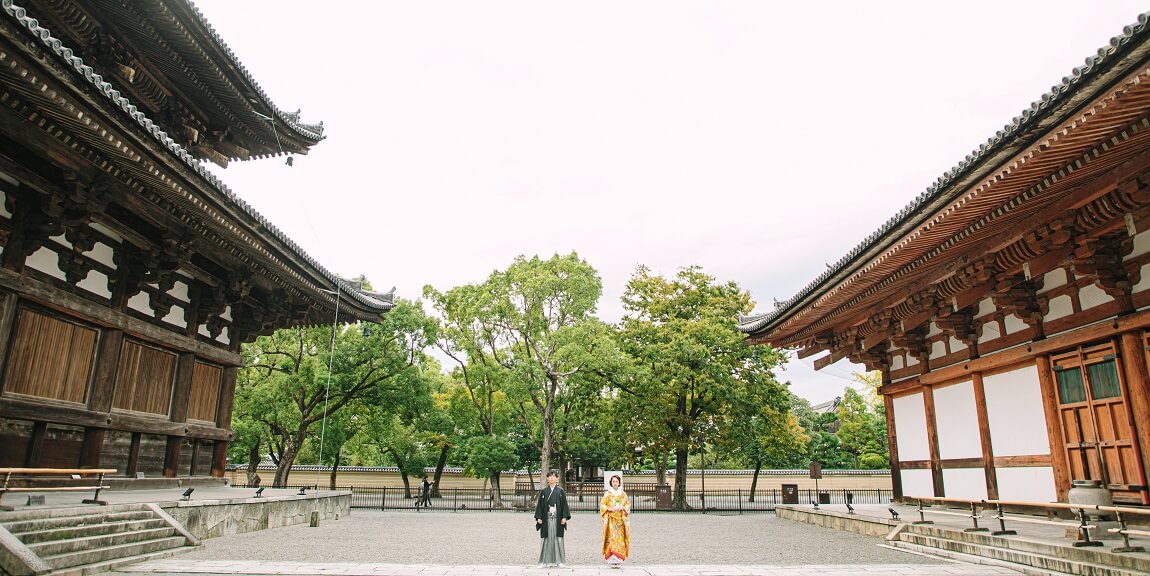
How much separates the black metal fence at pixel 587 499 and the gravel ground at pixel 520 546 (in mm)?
8217

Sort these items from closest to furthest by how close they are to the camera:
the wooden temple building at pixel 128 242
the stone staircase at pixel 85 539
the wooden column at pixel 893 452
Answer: the stone staircase at pixel 85 539, the wooden temple building at pixel 128 242, the wooden column at pixel 893 452

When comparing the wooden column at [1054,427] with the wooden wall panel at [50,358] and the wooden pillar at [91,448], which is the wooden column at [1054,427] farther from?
the wooden wall panel at [50,358]

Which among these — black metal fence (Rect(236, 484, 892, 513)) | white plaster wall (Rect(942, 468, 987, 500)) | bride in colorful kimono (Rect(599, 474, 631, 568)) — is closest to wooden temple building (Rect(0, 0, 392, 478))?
bride in colorful kimono (Rect(599, 474, 631, 568))

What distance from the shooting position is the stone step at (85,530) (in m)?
7.27

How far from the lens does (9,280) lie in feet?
29.3

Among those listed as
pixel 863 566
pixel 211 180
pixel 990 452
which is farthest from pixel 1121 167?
pixel 211 180

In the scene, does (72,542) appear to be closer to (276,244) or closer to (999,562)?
(276,244)

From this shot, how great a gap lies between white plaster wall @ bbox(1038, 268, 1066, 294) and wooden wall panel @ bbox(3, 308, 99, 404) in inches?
643

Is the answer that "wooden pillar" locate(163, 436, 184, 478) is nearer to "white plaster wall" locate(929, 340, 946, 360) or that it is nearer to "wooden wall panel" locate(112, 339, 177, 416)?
"wooden wall panel" locate(112, 339, 177, 416)

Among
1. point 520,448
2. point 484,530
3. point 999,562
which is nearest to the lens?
point 999,562

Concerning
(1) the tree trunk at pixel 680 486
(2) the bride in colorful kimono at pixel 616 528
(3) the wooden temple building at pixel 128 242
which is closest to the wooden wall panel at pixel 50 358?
A: (3) the wooden temple building at pixel 128 242

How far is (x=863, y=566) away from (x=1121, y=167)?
6016mm

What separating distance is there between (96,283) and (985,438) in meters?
16.6

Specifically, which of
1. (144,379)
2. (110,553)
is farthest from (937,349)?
(144,379)
